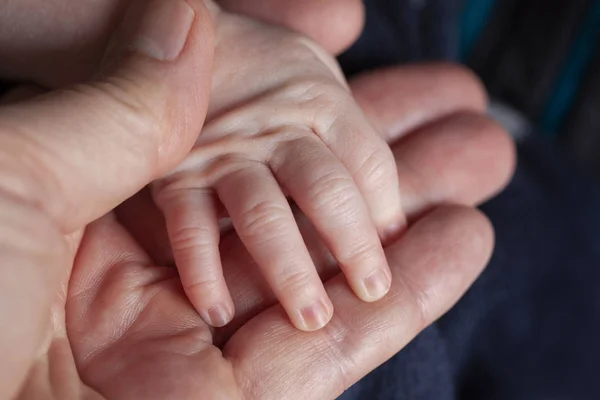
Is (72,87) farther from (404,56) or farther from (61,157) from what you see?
(404,56)

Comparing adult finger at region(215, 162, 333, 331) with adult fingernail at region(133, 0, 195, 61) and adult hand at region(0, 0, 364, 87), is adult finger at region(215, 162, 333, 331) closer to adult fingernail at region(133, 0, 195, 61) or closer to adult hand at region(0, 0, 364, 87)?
adult fingernail at region(133, 0, 195, 61)

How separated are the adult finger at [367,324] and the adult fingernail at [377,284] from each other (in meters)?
0.01

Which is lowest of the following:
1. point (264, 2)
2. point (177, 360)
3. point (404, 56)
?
point (404, 56)

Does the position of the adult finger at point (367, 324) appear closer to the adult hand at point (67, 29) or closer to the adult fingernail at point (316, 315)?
the adult fingernail at point (316, 315)

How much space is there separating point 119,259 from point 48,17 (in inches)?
12.2

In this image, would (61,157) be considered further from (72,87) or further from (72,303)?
(72,303)

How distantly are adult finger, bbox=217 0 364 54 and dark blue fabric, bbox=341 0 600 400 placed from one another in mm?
218

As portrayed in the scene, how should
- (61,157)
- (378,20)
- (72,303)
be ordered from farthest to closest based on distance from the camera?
(378,20), (72,303), (61,157)

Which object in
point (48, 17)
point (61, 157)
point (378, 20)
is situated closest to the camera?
point (61, 157)

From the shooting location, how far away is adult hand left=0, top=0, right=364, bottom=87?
0.86 metres

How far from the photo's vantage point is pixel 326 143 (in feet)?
2.65

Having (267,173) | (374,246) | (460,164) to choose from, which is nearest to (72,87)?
(267,173)

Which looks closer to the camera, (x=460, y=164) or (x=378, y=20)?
(x=460, y=164)

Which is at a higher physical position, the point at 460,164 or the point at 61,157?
the point at 61,157
